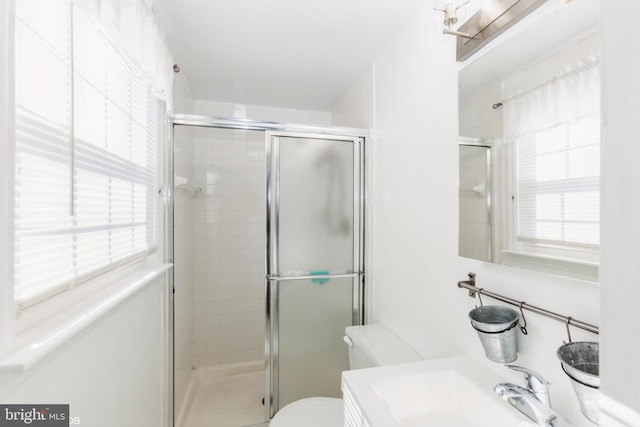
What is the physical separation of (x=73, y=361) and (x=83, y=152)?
1.96ft

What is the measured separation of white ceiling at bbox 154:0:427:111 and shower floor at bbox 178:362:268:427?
2.37m

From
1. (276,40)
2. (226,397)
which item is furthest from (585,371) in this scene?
(226,397)

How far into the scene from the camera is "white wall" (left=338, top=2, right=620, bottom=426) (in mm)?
862

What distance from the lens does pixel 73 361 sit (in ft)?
2.68

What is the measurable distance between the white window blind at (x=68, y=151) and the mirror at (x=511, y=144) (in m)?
1.29

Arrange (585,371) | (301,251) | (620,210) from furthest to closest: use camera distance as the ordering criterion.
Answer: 1. (301,251)
2. (585,371)
3. (620,210)

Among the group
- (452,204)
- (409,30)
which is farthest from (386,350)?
(409,30)

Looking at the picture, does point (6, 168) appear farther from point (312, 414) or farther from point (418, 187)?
point (312, 414)

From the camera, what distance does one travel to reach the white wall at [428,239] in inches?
33.9

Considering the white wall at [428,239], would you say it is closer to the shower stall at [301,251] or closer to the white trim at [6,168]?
the shower stall at [301,251]

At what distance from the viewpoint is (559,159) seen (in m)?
0.82

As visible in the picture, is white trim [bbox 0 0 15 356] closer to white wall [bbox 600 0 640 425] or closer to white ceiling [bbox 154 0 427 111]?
white wall [bbox 600 0 640 425]

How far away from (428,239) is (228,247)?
6.33 ft

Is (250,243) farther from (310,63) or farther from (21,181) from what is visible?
(21,181)
